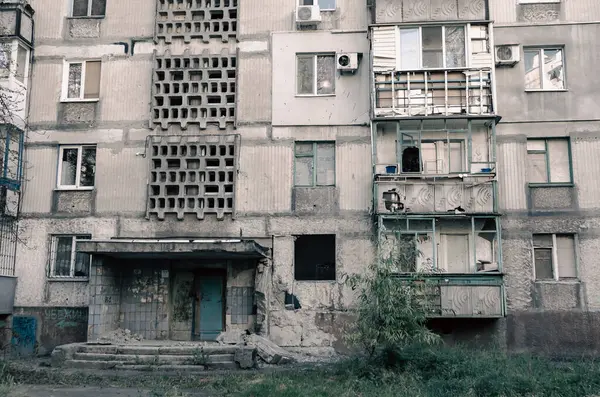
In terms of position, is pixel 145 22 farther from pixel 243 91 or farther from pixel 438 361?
pixel 438 361

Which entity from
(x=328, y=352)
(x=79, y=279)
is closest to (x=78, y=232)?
(x=79, y=279)

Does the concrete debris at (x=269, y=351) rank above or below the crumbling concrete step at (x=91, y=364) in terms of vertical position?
above

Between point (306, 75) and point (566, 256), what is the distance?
31.3ft

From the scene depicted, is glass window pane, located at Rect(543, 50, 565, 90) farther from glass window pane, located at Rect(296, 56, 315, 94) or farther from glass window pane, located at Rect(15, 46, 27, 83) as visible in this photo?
glass window pane, located at Rect(15, 46, 27, 83)

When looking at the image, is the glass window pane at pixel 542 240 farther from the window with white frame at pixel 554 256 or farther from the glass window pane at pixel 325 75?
the glass window pane at pixel 325 75

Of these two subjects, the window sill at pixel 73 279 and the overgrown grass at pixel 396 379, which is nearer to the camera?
the overgrown grass at pixel 396 379

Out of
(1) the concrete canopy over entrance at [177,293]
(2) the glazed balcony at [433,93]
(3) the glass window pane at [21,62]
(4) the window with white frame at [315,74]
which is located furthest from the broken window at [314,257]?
(3) the glass window pane at [21,62]

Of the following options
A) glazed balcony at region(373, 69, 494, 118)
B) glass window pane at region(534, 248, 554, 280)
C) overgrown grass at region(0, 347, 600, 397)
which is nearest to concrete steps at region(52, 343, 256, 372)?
overgrown grass at region(0, 347, 600, 397)

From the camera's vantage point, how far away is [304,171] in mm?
19484

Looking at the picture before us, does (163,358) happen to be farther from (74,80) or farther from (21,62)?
(21,62)

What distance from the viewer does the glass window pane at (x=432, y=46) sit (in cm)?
1902

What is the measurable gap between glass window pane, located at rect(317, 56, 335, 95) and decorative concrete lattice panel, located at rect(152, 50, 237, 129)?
268 cm

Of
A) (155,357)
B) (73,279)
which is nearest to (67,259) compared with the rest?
(73,279)

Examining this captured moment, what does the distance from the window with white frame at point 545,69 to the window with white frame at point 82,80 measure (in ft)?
44.7
